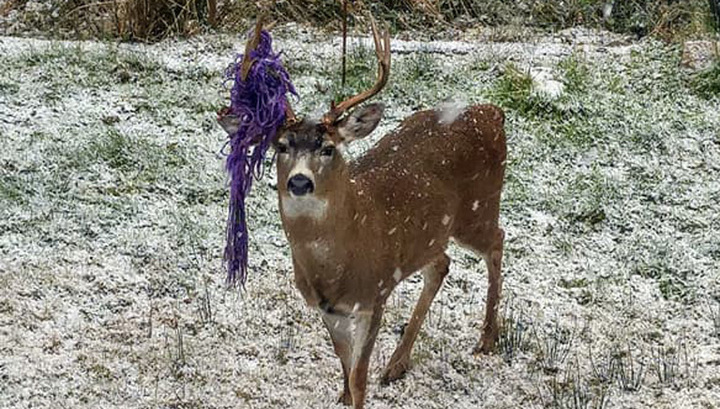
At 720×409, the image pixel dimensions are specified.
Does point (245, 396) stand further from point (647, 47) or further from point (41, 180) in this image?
point (647, 47)

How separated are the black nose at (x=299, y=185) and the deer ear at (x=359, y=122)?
34cm

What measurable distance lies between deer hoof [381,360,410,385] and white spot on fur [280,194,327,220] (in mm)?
1239

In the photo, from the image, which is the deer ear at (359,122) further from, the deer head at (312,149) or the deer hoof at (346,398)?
the deer hoof at (346,398)

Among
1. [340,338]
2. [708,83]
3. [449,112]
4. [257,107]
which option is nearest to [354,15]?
[708,83]

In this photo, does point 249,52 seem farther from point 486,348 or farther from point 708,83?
point 708,83

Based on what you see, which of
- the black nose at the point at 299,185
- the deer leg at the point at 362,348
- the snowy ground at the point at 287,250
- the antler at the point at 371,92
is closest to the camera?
the black nose at the point at 299,185

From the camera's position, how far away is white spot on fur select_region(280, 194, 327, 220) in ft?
14.0

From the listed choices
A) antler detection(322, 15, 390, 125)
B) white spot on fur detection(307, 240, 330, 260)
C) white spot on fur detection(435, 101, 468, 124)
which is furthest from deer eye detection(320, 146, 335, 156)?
white spot on fur detection(435, 101, 468, 124)

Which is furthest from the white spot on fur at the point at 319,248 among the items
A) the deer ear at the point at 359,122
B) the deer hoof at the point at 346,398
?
the deer hoof at the point at 346,398

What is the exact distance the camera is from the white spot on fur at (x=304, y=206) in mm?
4281

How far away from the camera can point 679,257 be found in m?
6.46

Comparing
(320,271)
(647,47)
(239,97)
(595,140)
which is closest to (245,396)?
(320,271)

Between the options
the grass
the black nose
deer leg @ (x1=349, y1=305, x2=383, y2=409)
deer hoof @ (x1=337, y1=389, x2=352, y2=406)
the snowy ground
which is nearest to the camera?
the black nose

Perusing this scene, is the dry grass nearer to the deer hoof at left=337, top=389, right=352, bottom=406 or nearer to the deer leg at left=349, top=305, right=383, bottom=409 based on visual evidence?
the deer hoof at left=337, top=389, right=352, bottom=406
